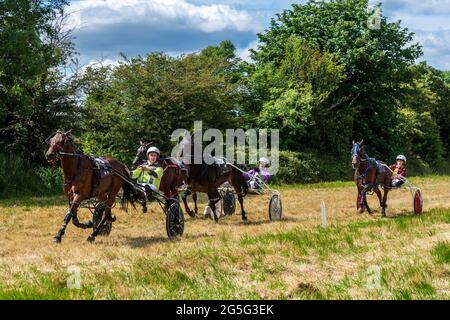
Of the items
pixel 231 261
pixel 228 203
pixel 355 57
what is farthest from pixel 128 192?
pixel 355 57

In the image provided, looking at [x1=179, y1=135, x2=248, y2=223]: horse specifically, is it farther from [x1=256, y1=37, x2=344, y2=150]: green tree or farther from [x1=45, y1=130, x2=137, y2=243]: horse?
[x1=256, y1=37, x2=344, y2=150]: green tree

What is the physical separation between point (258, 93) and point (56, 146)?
2438cm

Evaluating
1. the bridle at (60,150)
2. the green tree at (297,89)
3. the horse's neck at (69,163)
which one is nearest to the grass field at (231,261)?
the horse's neck at (69,163)

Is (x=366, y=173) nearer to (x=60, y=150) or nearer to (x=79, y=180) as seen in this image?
(x=79, y=180)

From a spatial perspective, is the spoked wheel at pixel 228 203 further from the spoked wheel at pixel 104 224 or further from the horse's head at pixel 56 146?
the horse's head at pixel 56 146

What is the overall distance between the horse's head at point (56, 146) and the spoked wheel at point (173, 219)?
263 centimetres

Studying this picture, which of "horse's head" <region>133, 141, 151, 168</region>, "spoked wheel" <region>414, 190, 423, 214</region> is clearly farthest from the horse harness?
"horse's head" <region>133, 141, 151, 168</region>

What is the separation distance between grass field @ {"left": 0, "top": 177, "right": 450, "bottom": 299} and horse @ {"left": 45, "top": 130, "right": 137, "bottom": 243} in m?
0.51

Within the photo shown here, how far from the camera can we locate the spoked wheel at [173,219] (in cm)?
1203

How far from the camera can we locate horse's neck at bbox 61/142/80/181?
11062 mm

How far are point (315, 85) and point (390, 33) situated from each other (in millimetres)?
7507
